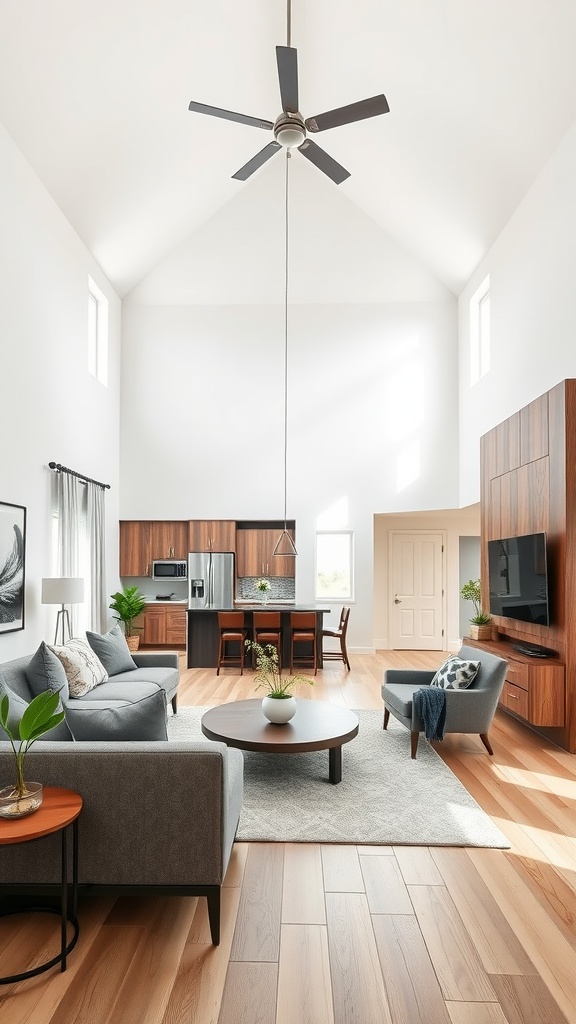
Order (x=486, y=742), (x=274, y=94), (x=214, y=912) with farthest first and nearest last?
1. (x=274, y=94)
2. (x=486, y=742)
3. (x=214, y=912)

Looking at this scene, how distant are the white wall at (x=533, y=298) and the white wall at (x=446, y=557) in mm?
1889

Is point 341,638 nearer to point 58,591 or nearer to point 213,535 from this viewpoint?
point 213,535

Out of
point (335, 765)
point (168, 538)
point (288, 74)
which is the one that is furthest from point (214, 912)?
point (168, 538)

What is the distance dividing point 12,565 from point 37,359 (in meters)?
2.10

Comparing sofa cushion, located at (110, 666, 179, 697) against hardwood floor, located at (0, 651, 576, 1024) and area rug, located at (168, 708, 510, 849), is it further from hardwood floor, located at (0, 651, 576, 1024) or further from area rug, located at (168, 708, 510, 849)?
hardwood floor, located at (0, 651, 576, 1024)

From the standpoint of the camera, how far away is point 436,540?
10609 mm

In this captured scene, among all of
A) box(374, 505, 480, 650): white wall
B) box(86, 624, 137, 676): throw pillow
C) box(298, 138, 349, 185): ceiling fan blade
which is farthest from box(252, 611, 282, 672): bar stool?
box(298, 138, 349, 185): ceiling fan blade

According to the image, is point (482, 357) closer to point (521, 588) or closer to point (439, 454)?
point (439, 454)

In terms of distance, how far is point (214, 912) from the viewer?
96.3 inches

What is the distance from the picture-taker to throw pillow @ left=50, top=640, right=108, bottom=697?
4.89m

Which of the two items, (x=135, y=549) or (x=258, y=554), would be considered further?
(x=135, y=549)

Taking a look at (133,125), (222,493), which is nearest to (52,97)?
(133,125)

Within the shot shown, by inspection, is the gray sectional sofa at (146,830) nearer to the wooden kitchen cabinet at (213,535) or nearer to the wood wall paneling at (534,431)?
the wood wall paneling at (534,431)

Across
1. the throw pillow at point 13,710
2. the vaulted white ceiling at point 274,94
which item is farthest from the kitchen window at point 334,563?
the throw pillow at point 13,710
